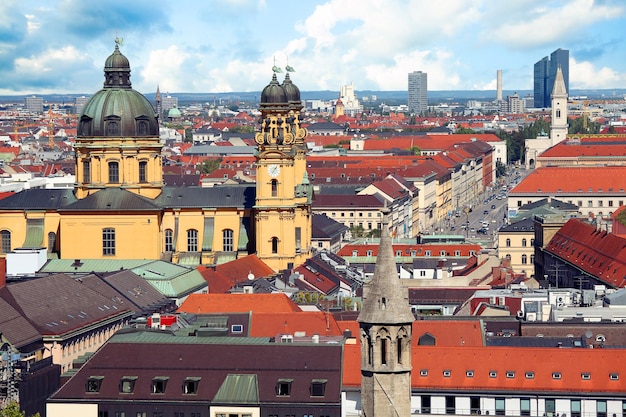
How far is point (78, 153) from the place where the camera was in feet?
438

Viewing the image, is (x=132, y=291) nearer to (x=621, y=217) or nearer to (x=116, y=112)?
(x=116, y=112)

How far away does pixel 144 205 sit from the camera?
132m

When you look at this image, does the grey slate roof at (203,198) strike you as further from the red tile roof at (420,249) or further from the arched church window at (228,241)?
the red tile roof at (420,249)

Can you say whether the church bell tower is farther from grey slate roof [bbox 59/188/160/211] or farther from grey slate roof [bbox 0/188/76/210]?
grey slate roof [bbox 0/188/76/210]

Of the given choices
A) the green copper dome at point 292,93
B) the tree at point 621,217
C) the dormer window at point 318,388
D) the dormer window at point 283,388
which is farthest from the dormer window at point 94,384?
the tree at point 621,217

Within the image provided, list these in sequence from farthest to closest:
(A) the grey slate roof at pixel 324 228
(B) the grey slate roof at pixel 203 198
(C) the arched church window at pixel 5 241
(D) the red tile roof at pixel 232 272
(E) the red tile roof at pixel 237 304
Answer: (A) the grey slate roof at pixel 324 228 → (C) the arched church window at pixel 5 241 → (B) the grey slate roof at pixel 203 198 → (D) the red tile roof at pixel 232 272 → (E) the red tile roof at pixel 237 304

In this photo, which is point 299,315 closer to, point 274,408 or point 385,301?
point 274,408

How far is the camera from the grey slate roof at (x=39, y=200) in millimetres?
135750

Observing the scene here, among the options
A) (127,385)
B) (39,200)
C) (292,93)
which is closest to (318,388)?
(127,385)

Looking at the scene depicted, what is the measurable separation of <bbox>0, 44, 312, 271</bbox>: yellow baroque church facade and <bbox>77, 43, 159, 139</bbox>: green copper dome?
7 centimetres

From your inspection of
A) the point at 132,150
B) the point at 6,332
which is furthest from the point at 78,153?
the point at 6,332

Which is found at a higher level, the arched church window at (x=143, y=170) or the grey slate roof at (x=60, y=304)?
the arched church window at (x=143, y=170)

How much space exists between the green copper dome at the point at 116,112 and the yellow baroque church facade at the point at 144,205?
0.07m

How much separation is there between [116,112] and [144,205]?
7249 mm
